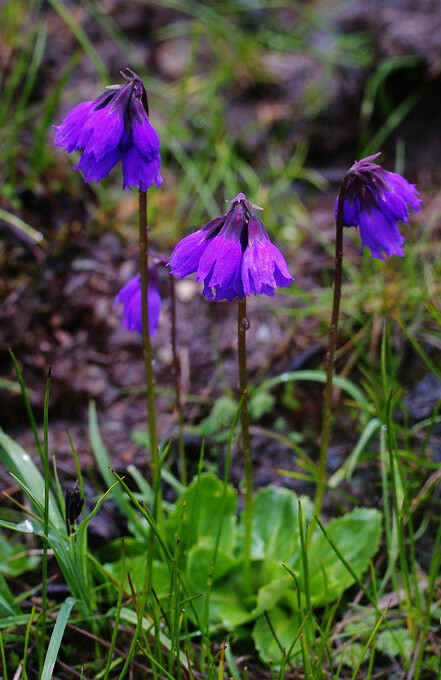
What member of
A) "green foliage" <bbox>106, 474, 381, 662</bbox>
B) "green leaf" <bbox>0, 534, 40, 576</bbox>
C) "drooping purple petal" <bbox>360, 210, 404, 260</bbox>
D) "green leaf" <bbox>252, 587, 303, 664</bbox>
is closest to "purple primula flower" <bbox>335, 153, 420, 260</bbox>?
"drooping purple petal" <bbox>360, 210, 404, 260</bbox>

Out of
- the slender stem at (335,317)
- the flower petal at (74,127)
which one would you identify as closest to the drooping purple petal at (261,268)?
the slender stem at (335,317)

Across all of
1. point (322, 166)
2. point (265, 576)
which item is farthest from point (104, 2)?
point (265, 576)

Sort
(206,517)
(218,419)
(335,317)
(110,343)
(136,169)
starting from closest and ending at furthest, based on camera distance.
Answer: (136,169) < (335,317) < (206,517) < (218,419) < (110,343)

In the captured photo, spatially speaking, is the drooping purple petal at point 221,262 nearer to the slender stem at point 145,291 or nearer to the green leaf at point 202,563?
the slender stem at point 145,291

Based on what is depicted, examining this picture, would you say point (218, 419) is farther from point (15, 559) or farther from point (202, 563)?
point (15, 559)

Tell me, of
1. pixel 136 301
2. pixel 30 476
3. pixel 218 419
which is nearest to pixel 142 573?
pixel 30 476
